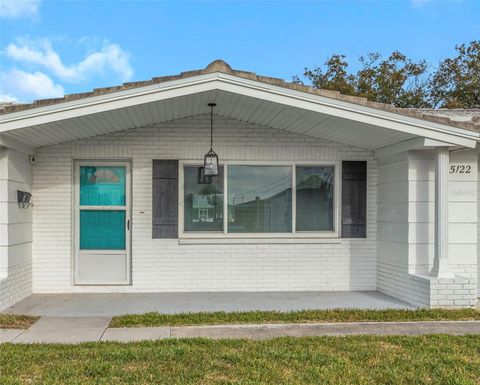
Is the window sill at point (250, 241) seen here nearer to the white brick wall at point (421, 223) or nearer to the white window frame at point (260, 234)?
the white window frame at point (260, 234)

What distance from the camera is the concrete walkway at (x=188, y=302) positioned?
6.55 metres

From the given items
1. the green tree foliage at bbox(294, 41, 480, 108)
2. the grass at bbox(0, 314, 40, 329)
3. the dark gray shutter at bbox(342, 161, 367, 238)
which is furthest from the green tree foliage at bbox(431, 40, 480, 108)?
the grass at bbox(0, 314, 40, 329)

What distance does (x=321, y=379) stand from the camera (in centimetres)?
398

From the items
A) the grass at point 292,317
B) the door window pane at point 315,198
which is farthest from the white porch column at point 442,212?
the door window pane at point 315,198

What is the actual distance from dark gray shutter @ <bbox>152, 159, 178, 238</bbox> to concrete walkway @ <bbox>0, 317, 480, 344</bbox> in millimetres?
2288

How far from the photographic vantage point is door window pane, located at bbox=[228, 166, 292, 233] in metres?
8.09

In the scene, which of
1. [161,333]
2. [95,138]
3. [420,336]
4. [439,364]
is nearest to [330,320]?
[420,336]

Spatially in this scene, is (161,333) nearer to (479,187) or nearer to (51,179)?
(51,179)

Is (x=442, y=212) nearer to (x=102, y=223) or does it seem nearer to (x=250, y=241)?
(x=250, y=241)

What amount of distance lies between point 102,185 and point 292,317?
4.00 meters

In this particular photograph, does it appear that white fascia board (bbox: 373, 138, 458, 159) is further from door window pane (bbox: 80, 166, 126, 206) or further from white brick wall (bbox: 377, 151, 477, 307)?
door window pane (bbox: 80, 166, 126, 206)

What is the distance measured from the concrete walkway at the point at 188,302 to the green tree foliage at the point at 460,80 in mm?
→ 22293

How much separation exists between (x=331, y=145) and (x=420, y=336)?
3792 millimetres

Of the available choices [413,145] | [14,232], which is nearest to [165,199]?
[14,232]
